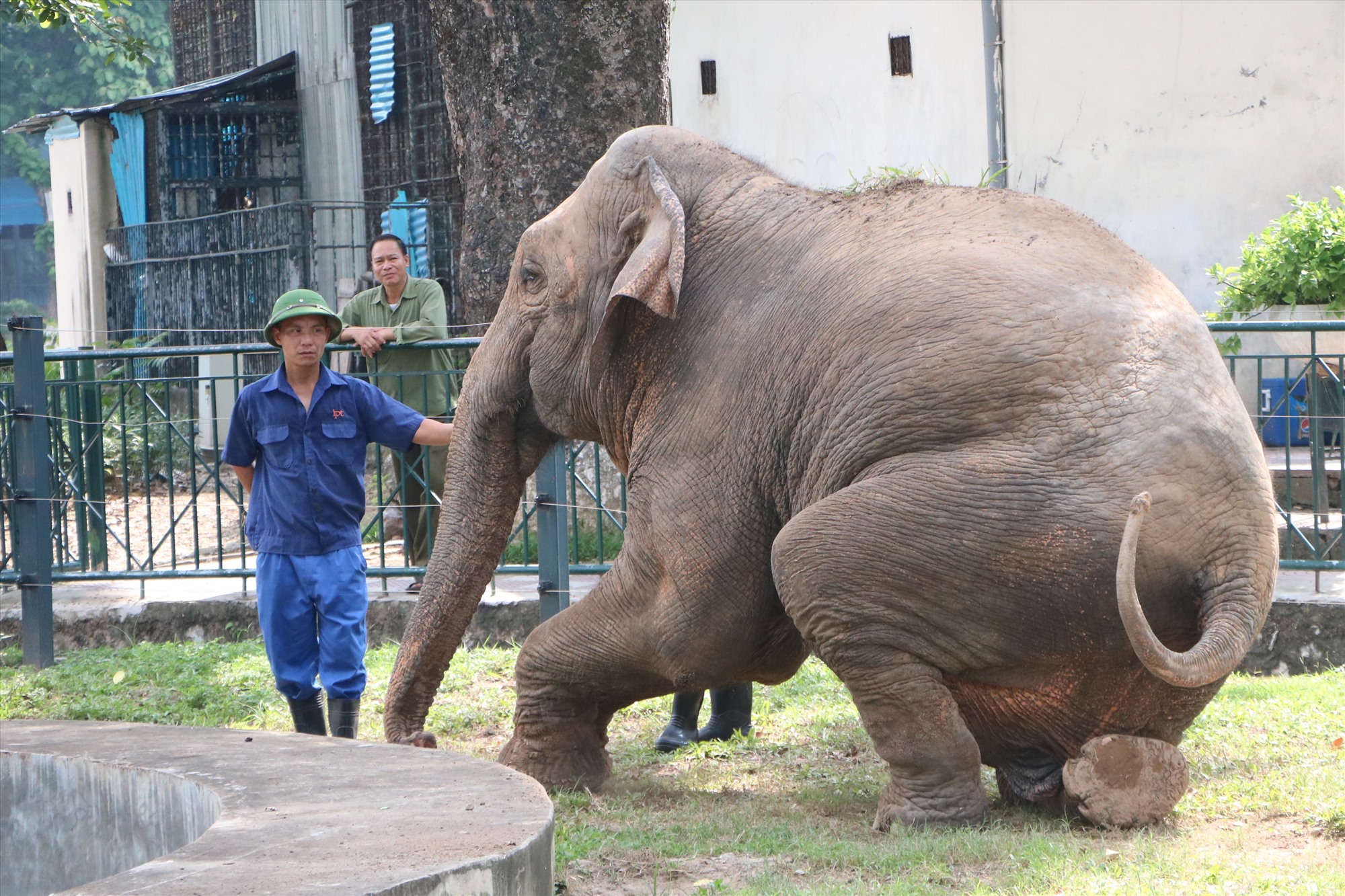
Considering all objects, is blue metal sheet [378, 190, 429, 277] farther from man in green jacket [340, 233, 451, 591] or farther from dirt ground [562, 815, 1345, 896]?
dirt ground [562, 815, 1345, 896]

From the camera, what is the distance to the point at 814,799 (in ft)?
18.3

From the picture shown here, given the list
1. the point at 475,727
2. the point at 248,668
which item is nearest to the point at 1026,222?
the point at 475,727

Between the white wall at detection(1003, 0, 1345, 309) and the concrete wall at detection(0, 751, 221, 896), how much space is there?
11751 millimetres

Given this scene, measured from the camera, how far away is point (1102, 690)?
464cm

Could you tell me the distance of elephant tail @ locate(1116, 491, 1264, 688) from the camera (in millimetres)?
4020

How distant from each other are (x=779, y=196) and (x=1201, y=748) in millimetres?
2480

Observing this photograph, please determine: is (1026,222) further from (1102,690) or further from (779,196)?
(1102,690)

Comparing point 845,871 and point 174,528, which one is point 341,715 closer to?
point 845,871

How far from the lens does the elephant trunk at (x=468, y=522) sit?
19.6ft

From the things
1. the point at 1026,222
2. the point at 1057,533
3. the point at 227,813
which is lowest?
the point at 227,813

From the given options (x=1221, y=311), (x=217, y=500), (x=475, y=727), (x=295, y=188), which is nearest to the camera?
(x=475, y=727)

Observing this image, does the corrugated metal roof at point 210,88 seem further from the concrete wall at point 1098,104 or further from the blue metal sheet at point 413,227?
the concrete wall at point 1098,104

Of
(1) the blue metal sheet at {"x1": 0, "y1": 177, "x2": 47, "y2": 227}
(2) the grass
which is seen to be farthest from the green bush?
(1) the blue metal sheet at {"x1": 0, "y1": 177, "x2": 47, "y2": 227}

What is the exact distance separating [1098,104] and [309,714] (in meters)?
10.5
